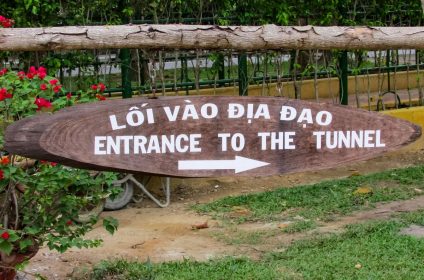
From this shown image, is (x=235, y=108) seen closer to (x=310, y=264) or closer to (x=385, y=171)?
(x=310, y=264)

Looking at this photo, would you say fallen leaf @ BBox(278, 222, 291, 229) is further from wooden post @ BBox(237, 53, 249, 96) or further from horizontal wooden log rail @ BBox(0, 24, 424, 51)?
horizontal wooden log rail @ BBox(0, 24, 424, 51)

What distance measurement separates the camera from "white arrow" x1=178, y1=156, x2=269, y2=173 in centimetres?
281

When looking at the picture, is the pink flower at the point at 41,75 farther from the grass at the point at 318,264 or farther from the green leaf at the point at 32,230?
the grass at the point at 318,264

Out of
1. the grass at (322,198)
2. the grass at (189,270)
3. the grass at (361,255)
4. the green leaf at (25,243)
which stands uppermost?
the green leaf at (25,243)

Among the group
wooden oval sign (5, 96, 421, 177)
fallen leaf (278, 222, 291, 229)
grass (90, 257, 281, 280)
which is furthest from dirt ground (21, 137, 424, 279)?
wooden oval sign (5, 96, 421, 177)

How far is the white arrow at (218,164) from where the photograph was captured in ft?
9.23

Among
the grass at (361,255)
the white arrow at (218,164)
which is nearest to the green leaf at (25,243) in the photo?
the grass at (361,255)

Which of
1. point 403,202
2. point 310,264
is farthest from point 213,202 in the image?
point 310,264

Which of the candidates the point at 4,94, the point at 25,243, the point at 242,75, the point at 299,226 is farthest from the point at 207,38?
the point at 242,75

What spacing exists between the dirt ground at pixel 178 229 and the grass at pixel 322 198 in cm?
20

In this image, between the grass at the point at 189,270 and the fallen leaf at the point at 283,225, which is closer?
the grass at the point at 189,270

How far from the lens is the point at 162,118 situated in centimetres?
283

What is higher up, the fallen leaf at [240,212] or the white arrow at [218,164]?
the white arrow at [218,164]

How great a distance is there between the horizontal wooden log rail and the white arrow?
3.21ft
